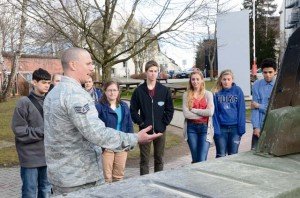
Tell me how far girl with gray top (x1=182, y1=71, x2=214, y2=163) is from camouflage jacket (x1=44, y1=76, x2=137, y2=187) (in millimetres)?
3262

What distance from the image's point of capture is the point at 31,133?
4777 millimetres

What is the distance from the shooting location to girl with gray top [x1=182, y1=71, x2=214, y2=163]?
6.18m

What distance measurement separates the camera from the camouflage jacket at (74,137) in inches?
114

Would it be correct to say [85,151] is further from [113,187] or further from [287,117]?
[287,117]

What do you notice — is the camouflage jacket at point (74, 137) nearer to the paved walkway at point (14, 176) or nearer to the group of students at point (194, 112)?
the group of students at point (194, 112)

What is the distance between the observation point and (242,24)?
786 inches

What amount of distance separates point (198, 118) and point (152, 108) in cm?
68

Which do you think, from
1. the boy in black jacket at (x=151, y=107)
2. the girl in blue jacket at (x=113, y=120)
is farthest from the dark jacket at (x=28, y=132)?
the boy in black jacket at (x=151, y=107)

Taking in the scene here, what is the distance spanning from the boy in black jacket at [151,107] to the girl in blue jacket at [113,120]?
0.49 m

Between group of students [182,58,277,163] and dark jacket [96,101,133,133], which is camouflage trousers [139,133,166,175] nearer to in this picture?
group of students [182,58,277,163]

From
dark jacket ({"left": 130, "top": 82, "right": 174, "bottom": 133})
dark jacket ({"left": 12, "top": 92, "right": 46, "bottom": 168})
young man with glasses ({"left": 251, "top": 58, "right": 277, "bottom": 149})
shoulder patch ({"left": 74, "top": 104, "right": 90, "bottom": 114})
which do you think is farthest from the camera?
dark jacket ({"left": 130, "top": 82, "right": 174, "bottom": 133})

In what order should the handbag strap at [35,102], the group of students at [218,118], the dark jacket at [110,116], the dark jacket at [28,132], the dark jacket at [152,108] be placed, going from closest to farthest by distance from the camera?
the dark jacket at [28,132]
the handbag strap at [35,102]
the dark jacket at [110,116]
the group of students at [218,118]
the dark jacket at [152,108]

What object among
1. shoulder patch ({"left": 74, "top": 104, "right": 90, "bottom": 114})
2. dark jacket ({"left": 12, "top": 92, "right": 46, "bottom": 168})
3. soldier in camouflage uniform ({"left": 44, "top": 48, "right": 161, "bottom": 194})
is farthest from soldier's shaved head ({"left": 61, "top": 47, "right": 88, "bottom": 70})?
dark jacket ({"left": 12, "top": 92, "right": 46, "bottom": 168})

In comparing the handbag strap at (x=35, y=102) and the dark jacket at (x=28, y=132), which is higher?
the handbag strap at (x=35, y=102)
